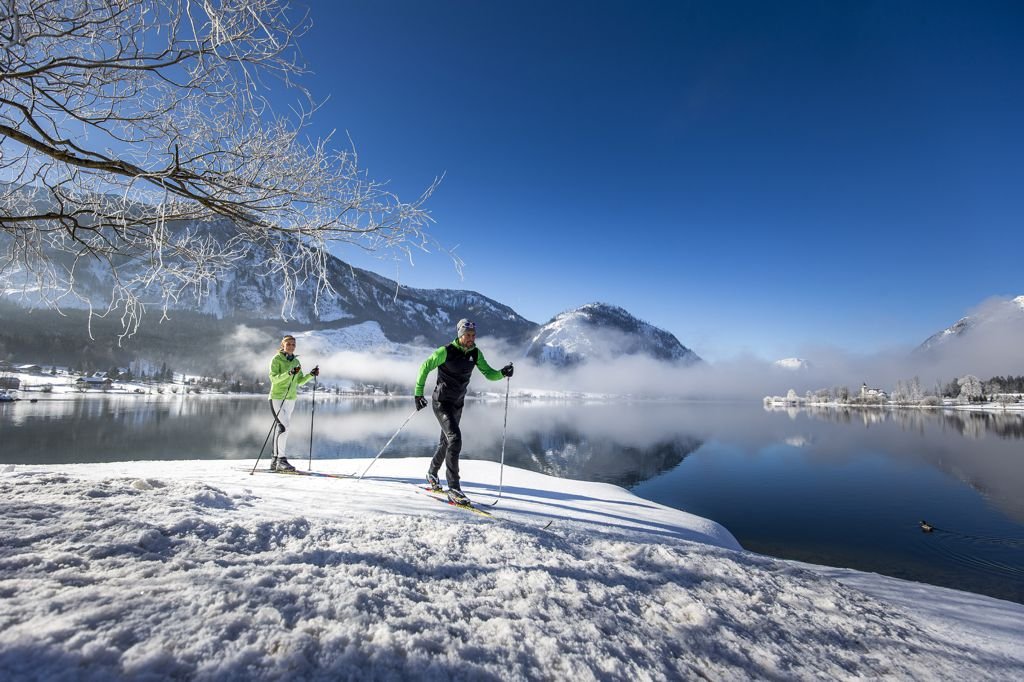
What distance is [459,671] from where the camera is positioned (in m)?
2.06

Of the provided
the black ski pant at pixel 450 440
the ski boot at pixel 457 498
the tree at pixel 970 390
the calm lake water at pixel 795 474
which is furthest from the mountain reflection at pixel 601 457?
the tree at pixel 970 390

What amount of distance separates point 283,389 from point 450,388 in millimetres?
4096

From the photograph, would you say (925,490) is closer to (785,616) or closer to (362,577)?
(785,616)

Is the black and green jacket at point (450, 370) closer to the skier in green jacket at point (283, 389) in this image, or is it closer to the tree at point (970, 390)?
the skier in green jacket at point (283, 389)

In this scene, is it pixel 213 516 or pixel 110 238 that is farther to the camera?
pixel 110 238

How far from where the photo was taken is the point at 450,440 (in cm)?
702

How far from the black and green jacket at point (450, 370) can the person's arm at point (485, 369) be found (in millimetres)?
157

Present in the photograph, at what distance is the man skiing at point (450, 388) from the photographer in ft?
23.2

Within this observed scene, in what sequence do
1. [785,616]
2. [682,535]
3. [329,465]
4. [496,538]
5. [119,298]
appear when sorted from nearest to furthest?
[785,616]
[496,538]
[119,298]
[682,535]
[329,465]

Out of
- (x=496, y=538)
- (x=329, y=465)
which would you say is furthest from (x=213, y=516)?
(x=329, y=465)

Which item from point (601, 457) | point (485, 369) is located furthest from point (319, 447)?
point (485, 369)

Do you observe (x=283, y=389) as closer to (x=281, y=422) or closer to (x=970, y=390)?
(x=281, y=422)

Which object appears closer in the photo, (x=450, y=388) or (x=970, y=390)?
(x=450, y=388)

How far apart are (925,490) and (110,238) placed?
1472 inches
